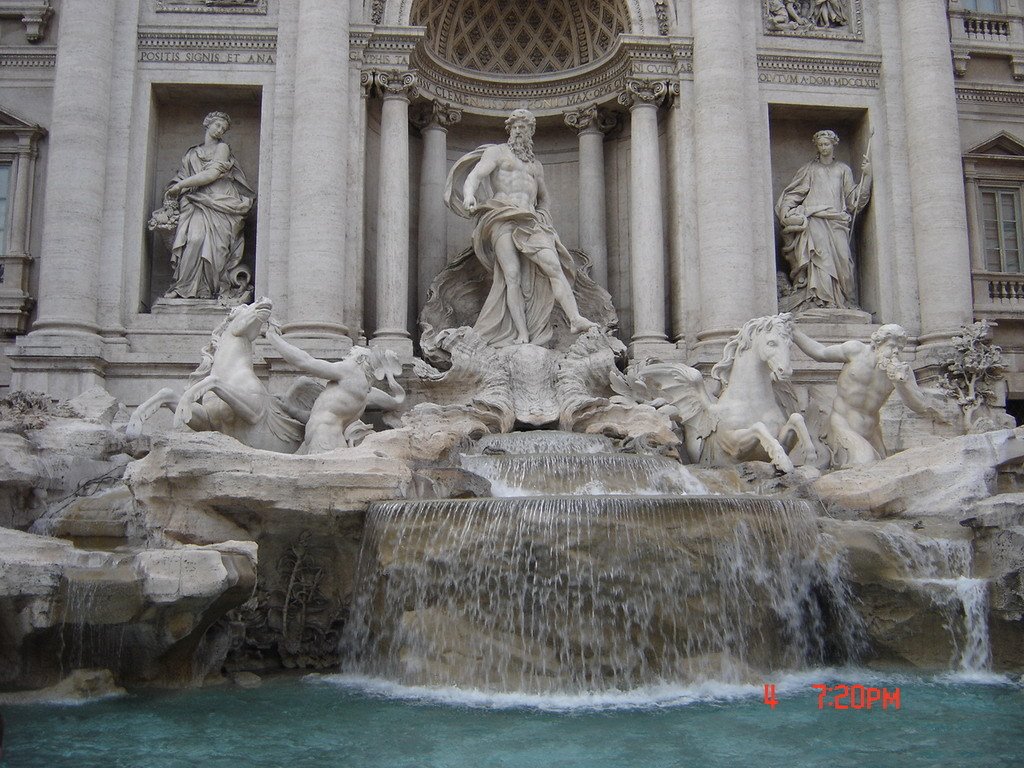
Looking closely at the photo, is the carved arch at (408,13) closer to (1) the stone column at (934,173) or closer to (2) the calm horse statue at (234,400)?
(1) the stone column at (934,173)

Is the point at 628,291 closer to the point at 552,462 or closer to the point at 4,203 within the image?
the point at 552,462

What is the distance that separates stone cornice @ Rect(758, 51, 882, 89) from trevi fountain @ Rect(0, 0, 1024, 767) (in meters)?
5.65

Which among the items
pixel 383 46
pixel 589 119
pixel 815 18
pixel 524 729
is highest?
pixel 815 18

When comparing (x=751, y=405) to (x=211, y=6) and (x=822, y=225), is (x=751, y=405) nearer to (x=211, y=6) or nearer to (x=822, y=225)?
(x=822, y=225)

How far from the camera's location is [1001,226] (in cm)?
1612

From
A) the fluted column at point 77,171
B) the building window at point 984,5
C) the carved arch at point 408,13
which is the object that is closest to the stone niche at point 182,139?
the fluted column at point 77,171

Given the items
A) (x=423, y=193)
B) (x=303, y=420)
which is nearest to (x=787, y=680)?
(x=303, y=420)

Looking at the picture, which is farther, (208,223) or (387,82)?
(387,82)

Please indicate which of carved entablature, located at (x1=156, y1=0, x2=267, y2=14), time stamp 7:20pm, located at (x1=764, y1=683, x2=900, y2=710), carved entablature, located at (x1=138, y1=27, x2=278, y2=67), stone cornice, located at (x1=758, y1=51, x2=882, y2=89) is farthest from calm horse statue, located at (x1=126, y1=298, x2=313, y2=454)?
stone cornice, located at (x1=758, y1=51, x2=882, y2=89)

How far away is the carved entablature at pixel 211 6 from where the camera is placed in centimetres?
1463

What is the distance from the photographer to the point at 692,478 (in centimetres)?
1027

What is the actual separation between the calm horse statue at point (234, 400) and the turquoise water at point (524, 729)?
3.70 meters

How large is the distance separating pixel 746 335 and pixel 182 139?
29.3ft

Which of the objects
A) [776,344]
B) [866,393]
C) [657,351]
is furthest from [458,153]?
[866,393]
